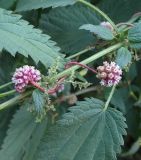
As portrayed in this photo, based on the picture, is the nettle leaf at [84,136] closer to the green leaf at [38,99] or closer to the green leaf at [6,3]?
the green leaf at [38,99]

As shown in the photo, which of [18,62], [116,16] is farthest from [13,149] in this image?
[116,16]

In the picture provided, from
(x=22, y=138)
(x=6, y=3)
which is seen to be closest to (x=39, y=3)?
(x=6, y=3)

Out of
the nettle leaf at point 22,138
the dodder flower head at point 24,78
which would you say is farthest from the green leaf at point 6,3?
the dodder flower head at point 24,78

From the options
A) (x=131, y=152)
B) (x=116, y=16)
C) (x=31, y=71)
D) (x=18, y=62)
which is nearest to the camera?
(x=31, y=71)

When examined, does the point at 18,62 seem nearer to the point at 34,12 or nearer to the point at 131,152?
the point at 34,12

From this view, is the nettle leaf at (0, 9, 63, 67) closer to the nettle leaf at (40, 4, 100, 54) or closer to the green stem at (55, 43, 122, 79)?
the green stem at (55, 43, 122, 79)

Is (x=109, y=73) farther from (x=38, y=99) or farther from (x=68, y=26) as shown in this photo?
(x=68, y=26)

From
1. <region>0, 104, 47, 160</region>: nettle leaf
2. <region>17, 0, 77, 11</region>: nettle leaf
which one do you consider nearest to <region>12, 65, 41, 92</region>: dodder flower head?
<region>17, 0, 77, 11</region>: nettle leaf
